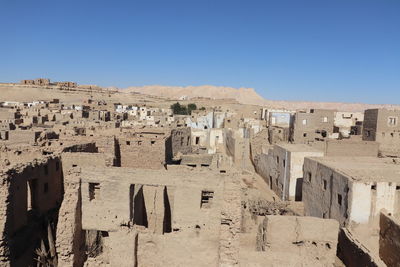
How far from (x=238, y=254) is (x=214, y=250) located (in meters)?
0.95

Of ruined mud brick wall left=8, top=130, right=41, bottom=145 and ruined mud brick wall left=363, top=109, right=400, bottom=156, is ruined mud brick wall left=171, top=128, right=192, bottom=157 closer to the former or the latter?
ruined mud brick wall left=8, top=130, right=41, bottom=145

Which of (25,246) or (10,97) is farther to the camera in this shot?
(10,97)

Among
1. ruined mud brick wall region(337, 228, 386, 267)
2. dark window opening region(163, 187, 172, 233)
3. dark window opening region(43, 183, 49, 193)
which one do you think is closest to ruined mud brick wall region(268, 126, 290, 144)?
ruined mud brick wall region(337, 228, 386, 267)

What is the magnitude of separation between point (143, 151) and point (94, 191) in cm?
557

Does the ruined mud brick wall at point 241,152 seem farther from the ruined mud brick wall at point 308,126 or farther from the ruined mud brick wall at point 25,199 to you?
the ruined mud brick wall at point 25,199

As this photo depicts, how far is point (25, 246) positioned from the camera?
11984mm

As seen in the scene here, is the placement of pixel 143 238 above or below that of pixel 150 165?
below

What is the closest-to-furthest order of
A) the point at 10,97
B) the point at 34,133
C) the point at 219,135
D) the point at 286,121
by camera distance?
the point at 34,133
the point at 219,135
the point at 286,121
the point at 10,97

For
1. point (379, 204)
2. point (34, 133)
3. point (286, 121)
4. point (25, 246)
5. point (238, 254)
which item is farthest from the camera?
point (286, 121)

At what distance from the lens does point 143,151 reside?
56.4ft

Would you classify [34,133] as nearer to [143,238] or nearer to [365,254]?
[143,238]

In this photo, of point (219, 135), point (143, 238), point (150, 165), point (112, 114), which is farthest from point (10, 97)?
point (143, 238)

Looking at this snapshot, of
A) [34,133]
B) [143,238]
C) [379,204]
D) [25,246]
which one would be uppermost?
[34,133]

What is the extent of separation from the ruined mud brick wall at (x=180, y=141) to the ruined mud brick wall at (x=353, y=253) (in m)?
12.9
